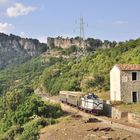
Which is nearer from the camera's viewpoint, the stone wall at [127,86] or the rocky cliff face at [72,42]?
the stone wall at [127,86]

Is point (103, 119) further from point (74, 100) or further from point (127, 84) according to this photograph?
point (74, 100)

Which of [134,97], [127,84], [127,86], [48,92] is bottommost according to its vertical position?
[48,92]

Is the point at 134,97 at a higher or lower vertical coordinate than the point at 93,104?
higher

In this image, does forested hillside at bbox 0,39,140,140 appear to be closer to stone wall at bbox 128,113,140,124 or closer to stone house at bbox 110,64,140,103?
stone house at bbox 110,64,140,103

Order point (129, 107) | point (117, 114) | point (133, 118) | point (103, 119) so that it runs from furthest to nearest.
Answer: point (129, 107)
point (117, 114)
point (103, 119)
point (133, 118)

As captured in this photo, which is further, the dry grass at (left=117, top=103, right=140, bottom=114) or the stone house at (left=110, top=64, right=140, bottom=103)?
the stone house at (left=110, top=64, right=140, bottom=103)

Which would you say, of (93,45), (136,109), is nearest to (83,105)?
(136,109)

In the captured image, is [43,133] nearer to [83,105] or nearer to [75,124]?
[75,124]

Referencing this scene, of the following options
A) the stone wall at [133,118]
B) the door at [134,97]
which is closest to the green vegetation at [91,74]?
the door at [134,97]

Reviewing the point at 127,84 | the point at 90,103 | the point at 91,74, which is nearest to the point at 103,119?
the point at 90,103

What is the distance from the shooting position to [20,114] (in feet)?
129

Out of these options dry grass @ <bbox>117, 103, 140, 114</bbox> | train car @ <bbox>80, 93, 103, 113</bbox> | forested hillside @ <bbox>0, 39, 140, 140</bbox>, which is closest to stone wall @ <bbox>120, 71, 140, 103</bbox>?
dry grass @ <bbox>117, 103, 140, 114</bbox>

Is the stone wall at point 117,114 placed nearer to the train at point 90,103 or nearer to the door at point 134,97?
the train at point 90,103

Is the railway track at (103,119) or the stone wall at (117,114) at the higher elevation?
the stone wall at (117,114)
